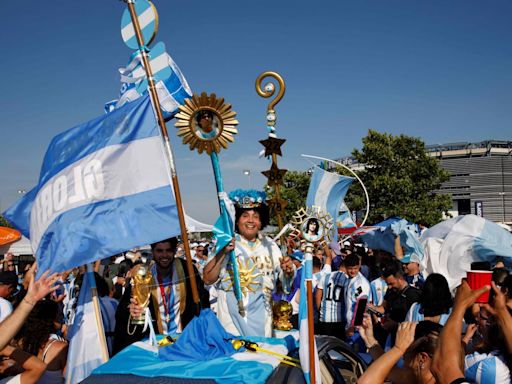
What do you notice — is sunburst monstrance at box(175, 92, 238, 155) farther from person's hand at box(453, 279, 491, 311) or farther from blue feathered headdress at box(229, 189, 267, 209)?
person's hand at box(453, 279, 491, 311)

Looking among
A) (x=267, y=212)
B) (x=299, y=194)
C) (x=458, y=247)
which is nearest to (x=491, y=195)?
(x=299, y=194)

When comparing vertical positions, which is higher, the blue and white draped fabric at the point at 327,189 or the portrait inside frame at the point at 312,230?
the blue and white draped fabric at the point at 327,189

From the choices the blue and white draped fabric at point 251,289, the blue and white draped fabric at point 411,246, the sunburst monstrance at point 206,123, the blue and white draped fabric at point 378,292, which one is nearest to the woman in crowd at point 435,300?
the blue and white draped fabric at point 251,289

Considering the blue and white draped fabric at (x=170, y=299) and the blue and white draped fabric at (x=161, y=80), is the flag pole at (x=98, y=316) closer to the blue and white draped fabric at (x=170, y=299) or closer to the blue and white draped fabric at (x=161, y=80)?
the blue and white draped fabric at (x=170, y=299)

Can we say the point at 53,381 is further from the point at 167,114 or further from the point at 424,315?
the point at 424,315

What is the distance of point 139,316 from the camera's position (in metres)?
4.03

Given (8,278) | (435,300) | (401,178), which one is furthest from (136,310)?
(401,178)

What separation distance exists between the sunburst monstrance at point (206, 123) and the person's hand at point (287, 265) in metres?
1.14

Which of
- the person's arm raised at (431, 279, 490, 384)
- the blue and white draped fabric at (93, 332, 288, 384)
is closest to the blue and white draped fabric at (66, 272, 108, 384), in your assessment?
the blue and white draped fabric at (93, 332, 288, 384)

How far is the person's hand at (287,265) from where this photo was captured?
13.8ft

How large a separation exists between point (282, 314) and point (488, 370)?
1.85 metres

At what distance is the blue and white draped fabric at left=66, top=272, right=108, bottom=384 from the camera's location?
3.94 meters

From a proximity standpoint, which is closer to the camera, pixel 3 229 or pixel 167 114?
pixel 167 114

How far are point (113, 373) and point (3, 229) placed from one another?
28.9 feet
